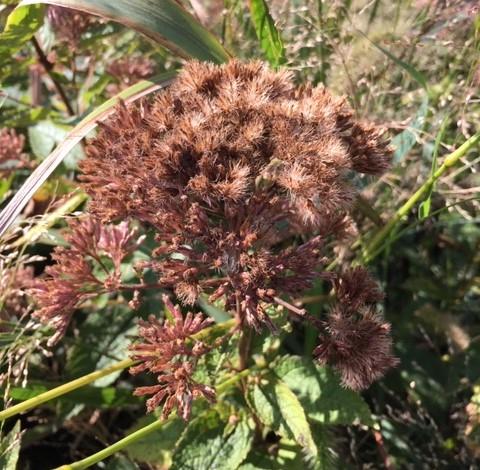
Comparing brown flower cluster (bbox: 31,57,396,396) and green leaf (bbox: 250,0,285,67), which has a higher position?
green leaf (bbox: 250,0,285,67)

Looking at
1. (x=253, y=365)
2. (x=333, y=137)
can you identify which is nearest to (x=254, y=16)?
(x=333, y=137)

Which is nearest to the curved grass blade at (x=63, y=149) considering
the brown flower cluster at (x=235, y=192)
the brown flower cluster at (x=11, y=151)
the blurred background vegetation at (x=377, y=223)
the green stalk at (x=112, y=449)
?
the brown flower cluster at (x=235, y=192)

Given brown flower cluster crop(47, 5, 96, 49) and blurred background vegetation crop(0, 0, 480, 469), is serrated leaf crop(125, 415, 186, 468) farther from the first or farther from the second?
brown flower cluster crop(47, 5, 96, 49)

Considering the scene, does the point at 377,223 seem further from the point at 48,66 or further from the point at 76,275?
the point at 48,66

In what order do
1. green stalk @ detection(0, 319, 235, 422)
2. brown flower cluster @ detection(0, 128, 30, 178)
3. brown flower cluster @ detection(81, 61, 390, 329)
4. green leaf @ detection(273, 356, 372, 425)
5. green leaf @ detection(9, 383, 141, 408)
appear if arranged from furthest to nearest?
brown flower cluster @ detection(0, 128, 30, 178), green leaf @ detection(9, 383, 141, 408), green leaf @ detection(273, 356, 372, 425), green stalk @ detection(0, 319, 235, 422), brown flower cluster @ detection(81, 61, 390, 329)

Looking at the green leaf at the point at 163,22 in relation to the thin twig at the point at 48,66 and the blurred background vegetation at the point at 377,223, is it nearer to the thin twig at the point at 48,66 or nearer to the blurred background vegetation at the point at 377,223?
the blurred background vegetation at the point at 377,223

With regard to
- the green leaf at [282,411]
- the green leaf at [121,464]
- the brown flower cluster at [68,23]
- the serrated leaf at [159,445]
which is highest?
the brown flower cluster at [68,23]

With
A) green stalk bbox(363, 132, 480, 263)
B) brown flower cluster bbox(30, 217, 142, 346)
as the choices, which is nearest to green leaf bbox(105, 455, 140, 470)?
brown flower cluster bbox(30, 217, 142, 346)
